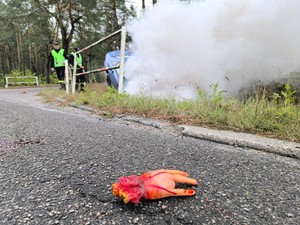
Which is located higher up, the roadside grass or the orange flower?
the roadside grass

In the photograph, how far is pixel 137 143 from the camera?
160 cm

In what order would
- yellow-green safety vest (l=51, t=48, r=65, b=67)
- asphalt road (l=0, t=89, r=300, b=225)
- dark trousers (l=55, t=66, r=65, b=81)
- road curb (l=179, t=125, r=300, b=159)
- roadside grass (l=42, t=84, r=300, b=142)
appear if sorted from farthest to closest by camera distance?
dark trousers (l=55, t=66, r=65, b=81)
yellow-green safety vest (l=51, t=48, r=65, b=67)
roadside grass (l=42, t=84, r=300, b=142)
road curb (l=179, t=125, r=300, b=159)
asphalt road (l=0, t=89, r=300, b=225)

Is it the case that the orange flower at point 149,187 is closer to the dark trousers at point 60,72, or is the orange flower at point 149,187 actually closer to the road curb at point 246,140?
the road curb at point 246,140

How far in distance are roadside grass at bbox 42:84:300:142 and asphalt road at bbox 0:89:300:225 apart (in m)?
0.36

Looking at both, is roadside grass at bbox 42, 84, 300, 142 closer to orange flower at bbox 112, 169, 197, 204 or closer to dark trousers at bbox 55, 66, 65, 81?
orange flower at bbox 112, 169, 197, 204

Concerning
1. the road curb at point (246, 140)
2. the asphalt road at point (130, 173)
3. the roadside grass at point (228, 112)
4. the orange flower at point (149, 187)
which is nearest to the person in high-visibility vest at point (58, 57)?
the roadside grass at point (228, 112)

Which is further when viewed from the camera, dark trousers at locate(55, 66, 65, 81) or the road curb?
dark trousers at locate(55, 66, 65, 81)

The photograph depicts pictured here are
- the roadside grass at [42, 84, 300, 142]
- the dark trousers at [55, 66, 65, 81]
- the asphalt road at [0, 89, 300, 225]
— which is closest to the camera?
the asphalt road at [0, 89, 300, 225]

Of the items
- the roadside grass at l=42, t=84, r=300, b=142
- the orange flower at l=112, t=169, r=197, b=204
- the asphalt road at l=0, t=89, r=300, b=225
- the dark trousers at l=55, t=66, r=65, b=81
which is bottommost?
the asphalt road at l=0, t=89, r=300, b=225

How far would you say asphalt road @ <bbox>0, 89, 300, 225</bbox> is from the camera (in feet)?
2.60

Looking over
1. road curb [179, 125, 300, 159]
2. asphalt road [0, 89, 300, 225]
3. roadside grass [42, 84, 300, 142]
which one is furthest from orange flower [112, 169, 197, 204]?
roadside grass [42, 84, 300, 142]

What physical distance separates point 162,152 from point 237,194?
1.88ft

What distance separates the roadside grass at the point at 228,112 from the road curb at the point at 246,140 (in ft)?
0.39

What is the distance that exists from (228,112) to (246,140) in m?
0.53
